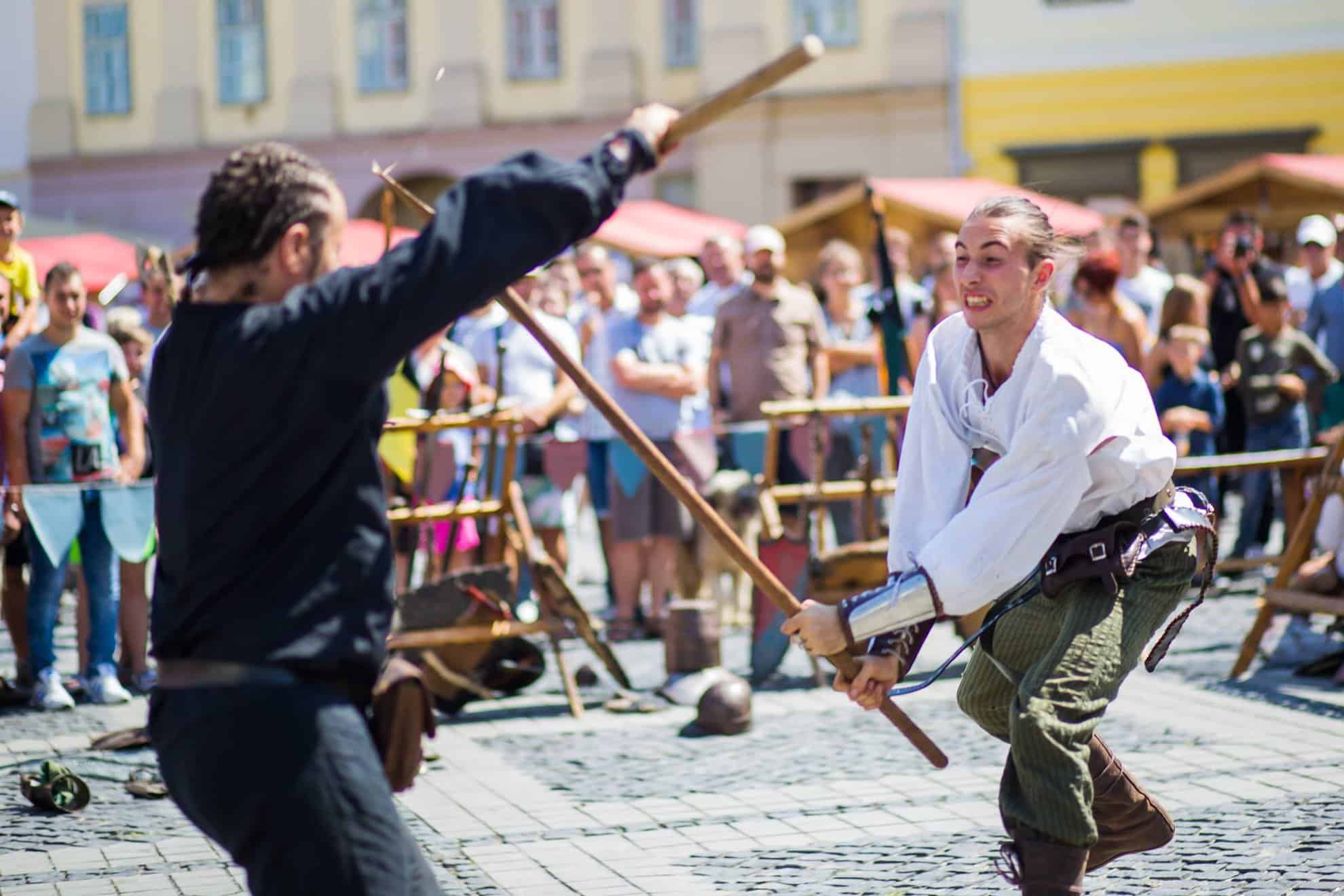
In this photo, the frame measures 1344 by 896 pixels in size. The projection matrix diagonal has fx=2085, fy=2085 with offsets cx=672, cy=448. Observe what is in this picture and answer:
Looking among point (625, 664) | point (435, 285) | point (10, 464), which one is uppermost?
point (435, 285)

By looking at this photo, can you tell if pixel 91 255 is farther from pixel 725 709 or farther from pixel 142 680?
pixel 725 709

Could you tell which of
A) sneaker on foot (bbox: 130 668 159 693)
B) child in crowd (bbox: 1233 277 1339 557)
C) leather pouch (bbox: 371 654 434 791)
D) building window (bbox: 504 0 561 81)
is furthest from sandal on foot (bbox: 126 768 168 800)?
building window (bbox: 504 0 561 81)

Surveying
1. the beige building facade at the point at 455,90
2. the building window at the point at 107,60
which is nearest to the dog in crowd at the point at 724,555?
the beige building facade at the point at 455,90

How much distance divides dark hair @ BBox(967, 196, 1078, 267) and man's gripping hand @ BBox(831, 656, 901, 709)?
0.88 m

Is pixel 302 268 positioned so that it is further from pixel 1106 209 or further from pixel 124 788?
pixel 1106 209

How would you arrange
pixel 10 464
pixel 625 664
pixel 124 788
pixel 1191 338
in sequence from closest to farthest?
1. pixel 124 788
2. pixel 10 464
3. pixel 625 664
4. pixel 1191 338

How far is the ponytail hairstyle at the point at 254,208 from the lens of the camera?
10.3 feet

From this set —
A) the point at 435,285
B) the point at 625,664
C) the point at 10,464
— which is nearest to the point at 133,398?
the point at 10,464

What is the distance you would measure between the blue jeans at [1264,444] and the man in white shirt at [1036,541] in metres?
6.55

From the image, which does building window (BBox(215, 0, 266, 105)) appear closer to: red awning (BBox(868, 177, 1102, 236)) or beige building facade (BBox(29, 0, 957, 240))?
beige building facade (BBox(29, 0, 957, 240))

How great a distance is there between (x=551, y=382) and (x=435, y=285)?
770 cm

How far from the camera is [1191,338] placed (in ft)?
36.2

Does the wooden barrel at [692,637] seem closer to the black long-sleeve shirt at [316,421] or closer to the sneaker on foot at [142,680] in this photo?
the sneaker on foot at [142,680]

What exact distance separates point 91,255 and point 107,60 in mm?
15796
